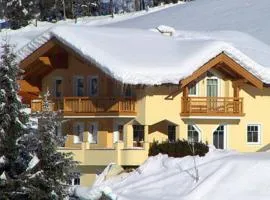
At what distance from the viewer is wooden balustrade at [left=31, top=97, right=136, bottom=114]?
40812 mm

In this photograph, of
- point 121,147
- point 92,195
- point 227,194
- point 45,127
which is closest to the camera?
point 45,127

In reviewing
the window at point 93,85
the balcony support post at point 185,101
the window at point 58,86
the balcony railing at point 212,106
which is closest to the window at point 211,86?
the balcony railing at point 212,106

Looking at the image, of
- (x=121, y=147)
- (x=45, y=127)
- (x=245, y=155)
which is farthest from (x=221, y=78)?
(x=45, y=127)

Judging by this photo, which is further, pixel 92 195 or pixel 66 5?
pixel 66 5

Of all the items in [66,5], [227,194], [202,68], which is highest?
[66,5]

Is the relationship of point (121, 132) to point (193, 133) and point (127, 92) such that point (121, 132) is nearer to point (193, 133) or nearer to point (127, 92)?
point (127, 92)

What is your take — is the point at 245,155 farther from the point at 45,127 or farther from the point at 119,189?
the point at 45,127

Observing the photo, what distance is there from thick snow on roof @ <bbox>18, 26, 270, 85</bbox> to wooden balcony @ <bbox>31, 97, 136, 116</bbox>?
175 centimetres

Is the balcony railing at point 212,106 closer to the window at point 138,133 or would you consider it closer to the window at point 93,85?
the window at point 138,133

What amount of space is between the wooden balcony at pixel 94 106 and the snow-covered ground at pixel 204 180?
5.68 m

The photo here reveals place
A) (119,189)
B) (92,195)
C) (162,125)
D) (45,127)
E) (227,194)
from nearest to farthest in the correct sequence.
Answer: (45,127) → (92,195) → (227,194) → (119,189) → (162,125)

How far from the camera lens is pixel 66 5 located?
4331 inches

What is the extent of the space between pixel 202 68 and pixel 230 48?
56.4 inches

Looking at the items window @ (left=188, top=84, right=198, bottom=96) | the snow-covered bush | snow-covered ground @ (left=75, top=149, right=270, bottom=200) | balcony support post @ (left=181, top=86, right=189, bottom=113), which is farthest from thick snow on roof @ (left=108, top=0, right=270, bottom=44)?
snow-covered ground @ (left=75, top=149, right=270, bottom=200)
